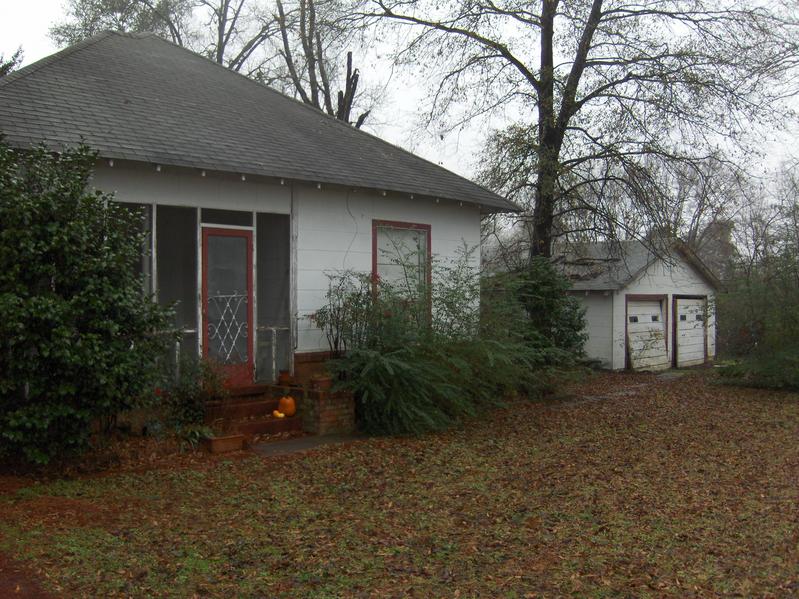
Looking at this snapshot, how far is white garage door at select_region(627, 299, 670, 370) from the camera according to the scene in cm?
2106

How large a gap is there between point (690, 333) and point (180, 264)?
1829 cm

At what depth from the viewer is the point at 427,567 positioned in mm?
5176

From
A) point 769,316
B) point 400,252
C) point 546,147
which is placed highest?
point 546,147

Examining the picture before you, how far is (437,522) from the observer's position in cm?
623

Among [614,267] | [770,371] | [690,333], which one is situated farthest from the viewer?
[690,333]

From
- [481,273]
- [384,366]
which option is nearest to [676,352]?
[481,273]

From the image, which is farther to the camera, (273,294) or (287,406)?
(273,294)

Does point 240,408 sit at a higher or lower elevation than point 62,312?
lower

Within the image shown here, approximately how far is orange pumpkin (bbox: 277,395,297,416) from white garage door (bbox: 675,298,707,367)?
16.2 meters

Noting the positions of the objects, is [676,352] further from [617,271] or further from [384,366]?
[384,366]

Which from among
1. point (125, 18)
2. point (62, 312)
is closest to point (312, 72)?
point (125, 18)

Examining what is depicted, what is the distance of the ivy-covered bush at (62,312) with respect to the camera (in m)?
6.58

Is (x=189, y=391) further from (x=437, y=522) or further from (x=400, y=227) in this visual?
(x=400, y=227)

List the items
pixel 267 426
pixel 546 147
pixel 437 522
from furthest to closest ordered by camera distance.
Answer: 1. pixel 546 147
2. pixel 267 426
3. pixel 437 522
